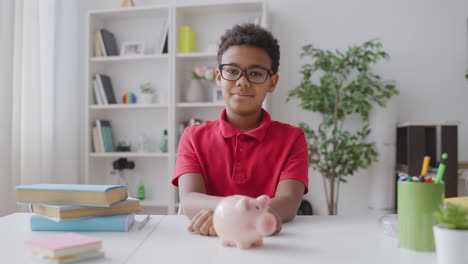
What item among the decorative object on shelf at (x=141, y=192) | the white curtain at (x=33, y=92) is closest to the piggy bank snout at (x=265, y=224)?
the white curtain at (x=33, y=92)

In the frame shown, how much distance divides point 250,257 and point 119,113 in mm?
2986

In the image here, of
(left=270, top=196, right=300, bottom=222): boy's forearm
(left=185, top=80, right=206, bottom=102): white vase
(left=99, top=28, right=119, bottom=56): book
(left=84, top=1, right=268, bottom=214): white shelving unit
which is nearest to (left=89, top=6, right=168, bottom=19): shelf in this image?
(left=84, top=1, right=268, bottom=214): white shelving unit

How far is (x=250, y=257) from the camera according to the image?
733mm

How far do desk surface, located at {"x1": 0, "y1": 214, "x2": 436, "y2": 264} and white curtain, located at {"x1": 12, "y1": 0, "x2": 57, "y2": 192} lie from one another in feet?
6.12

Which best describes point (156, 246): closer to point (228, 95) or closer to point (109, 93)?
point (228, 95)

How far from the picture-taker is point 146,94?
10.9 feet

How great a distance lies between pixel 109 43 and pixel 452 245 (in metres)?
3.19

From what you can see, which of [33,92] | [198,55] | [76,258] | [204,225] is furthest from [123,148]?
[76,258]

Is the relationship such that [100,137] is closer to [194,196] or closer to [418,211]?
[194,196]

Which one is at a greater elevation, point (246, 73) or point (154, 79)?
point (154, 79)

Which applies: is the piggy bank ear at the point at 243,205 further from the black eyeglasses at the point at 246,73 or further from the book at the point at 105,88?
the book at the point at 105,88

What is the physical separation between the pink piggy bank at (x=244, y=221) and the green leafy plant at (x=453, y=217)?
0.92 feet

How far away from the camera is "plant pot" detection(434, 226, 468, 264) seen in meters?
0.63

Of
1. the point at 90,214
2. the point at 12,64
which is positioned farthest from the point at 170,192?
the point at 90,214
